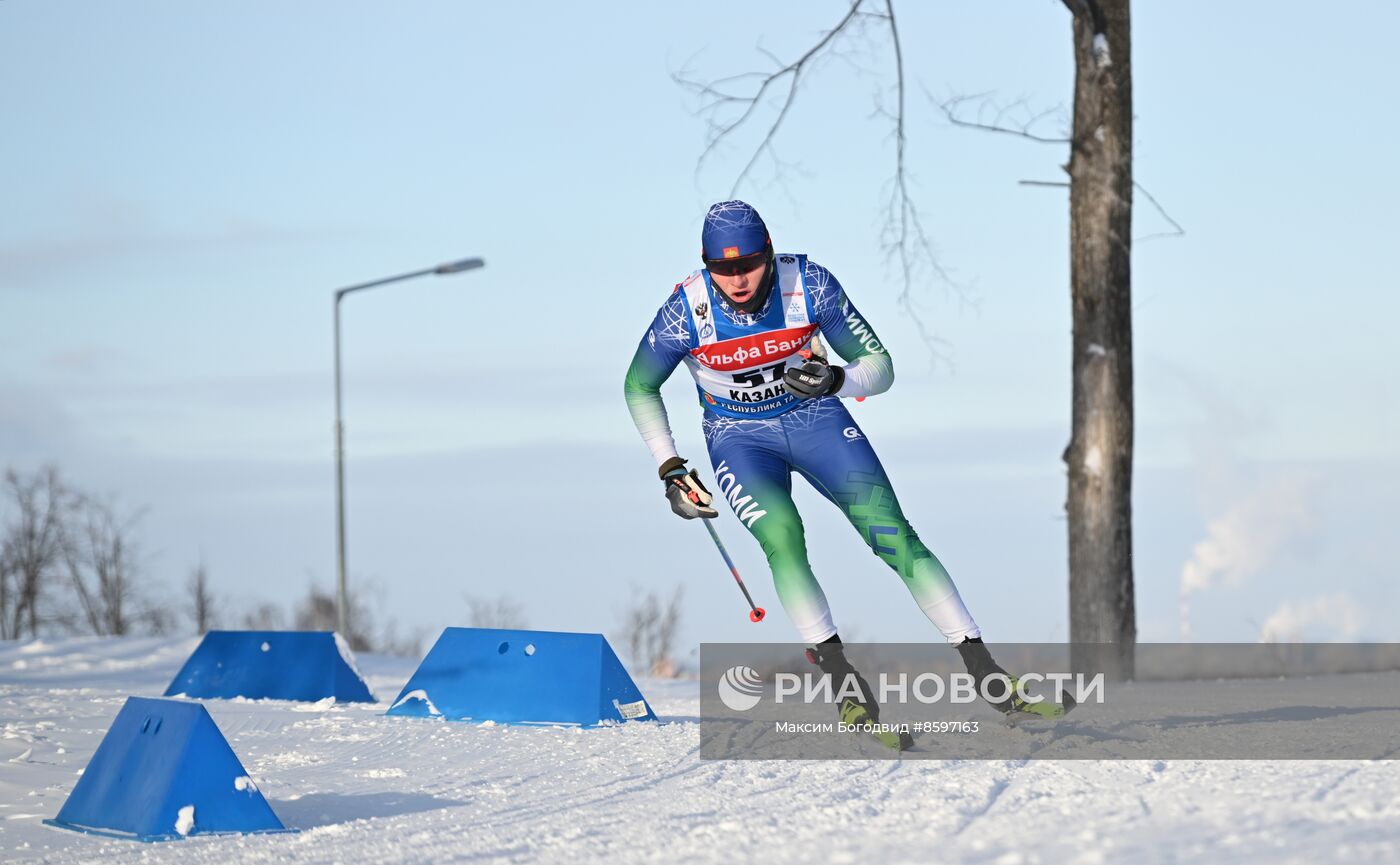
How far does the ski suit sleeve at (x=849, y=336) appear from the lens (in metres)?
6.30

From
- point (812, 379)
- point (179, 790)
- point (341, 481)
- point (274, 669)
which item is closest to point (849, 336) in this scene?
point (812, 379)

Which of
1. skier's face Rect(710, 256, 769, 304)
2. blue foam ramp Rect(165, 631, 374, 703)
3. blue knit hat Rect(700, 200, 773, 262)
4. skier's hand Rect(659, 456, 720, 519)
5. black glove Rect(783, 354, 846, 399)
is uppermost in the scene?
blue knit hat Rect(700, 200, 773, 262)

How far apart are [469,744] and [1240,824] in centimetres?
357

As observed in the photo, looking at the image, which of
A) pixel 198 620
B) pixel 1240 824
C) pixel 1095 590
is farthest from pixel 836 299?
pixel 198 620

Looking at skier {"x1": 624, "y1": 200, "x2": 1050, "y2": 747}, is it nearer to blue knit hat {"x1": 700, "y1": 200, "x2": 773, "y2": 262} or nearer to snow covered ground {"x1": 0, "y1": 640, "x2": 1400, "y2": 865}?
blue knit hat {"x1": 700, "y1": 200, "x2": 773, "y2": 262}

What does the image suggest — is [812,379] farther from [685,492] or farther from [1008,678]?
[1008,678]

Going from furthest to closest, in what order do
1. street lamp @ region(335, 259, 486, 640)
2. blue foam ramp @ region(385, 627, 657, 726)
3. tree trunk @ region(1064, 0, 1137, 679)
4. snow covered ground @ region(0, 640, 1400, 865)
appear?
street lamp @ region(335, 259, 486, 640), tree trunk @ region(1064, 0, 1137, 679), blue foam ramp @ region(385, 627, 657, 726), snow covered ground @ region(0, 640, 1400, 865)

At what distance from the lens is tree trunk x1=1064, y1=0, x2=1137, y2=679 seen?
1122 centimetres

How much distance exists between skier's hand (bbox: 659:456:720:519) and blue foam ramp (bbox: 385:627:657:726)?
1.33 m

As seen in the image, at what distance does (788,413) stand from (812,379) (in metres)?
0.29

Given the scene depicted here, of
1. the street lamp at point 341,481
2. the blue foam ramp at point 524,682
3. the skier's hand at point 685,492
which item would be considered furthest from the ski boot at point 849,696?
the street lamp at point 341,481

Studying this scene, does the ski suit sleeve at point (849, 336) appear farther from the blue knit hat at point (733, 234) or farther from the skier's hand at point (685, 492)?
the skier's hand at point (685, 492)

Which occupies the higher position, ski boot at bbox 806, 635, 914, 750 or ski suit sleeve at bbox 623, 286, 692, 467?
ski suit sleeve at bbox 623, 286, 692, 467
